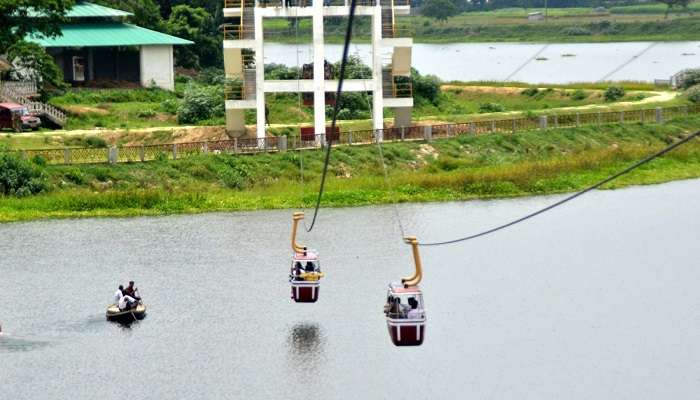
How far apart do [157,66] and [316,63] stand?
28.9 meters

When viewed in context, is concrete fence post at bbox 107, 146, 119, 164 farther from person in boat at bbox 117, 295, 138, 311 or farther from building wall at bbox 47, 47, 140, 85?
building wall at bbox 47, 47, 140, 85

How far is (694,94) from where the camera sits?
4368 inches

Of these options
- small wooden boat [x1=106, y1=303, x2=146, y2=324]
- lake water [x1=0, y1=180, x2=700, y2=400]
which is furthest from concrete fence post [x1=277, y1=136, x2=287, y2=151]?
small wooden boat [x1=106, y1=303, x2=146, y2=324]

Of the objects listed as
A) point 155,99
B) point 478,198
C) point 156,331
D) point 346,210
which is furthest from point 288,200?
point 155,99

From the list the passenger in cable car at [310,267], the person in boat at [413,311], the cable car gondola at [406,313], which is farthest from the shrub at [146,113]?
the person in boat at [413,311]

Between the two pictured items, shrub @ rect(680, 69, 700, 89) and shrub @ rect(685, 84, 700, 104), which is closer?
shrub @ rect(685, 84, 700, 104)

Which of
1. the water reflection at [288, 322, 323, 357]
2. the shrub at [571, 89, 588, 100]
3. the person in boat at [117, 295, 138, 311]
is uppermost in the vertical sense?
the shrub at [571, 89, 588, 100]

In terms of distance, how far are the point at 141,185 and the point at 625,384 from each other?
115ft

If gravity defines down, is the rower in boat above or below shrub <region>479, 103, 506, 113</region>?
below

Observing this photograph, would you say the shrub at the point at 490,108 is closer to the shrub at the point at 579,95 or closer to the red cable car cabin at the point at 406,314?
the shrub at the point at 579,95

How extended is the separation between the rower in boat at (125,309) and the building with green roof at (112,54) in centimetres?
A: 5473

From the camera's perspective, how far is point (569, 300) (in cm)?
5566

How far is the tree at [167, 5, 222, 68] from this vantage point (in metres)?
120

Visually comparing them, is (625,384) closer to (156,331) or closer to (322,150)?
(156,331)
